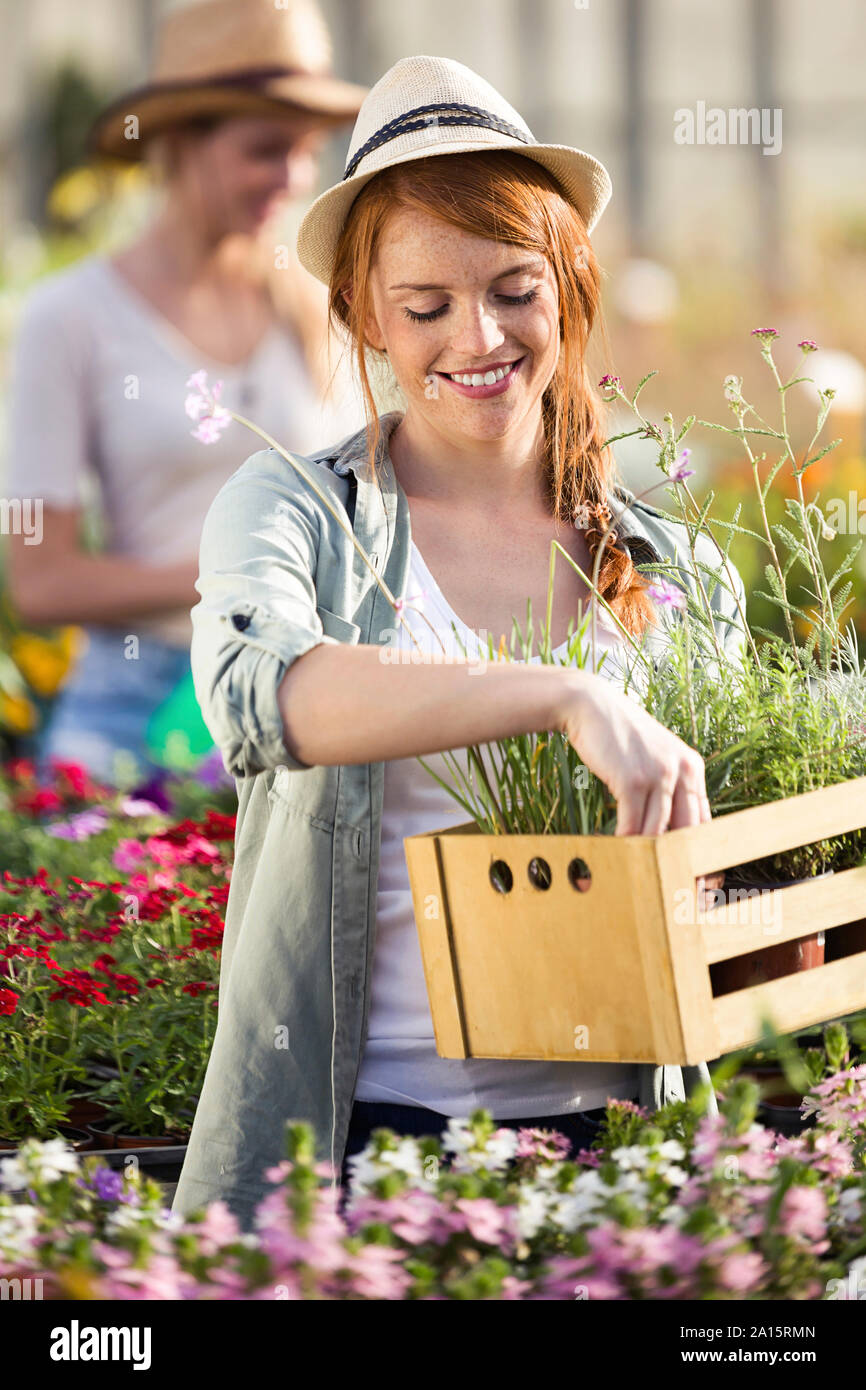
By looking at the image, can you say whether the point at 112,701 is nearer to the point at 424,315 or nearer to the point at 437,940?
the point at 424,315

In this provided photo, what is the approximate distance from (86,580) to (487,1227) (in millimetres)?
2989

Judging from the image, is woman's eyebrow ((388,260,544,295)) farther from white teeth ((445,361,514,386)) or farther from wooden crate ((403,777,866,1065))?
wooden crate ((403,777,866,1065))

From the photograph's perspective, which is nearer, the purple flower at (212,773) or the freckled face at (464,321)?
the freckled face at (464,321)

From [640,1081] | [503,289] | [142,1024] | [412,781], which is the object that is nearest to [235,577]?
[412,781]

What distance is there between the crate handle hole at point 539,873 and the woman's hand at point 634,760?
3.9 inches

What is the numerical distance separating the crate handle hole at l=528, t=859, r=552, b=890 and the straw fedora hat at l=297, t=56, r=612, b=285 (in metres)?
0.77

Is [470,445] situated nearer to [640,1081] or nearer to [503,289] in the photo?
[503,289]

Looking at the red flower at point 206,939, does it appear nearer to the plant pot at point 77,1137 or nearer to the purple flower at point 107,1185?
the plant pot at point 77,1137

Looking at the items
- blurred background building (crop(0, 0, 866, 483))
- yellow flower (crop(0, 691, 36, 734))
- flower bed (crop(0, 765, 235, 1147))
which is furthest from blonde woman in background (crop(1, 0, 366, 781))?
blurred background building (crop(0, 0, 866, 483))

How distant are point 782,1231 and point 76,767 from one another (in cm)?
281

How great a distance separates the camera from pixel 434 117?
1647 millimetres

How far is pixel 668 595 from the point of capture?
1618 mm

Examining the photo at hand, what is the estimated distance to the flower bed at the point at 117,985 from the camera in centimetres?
213

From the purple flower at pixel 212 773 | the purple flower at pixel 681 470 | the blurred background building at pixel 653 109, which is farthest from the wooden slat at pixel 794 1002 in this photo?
the blurred background building at pixel 653 109
